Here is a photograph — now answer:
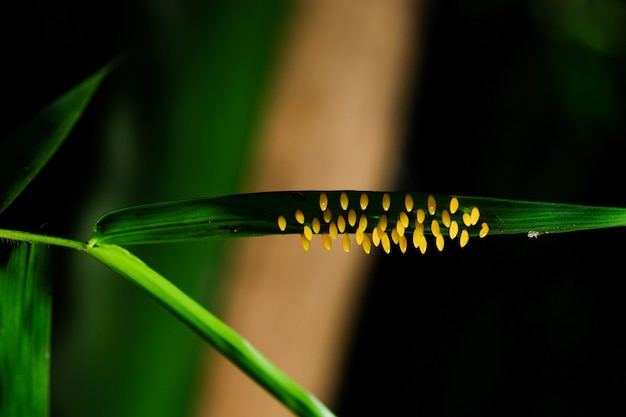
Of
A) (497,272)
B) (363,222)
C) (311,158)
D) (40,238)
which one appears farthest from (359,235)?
(497,272)

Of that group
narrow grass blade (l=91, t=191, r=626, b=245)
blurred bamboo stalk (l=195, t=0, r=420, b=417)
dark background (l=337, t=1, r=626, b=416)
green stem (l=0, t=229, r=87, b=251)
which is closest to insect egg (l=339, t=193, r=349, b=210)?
narrow grass blade (l=91, t=191, r=626, b=245)

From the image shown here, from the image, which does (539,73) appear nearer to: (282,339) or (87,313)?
(282,339)

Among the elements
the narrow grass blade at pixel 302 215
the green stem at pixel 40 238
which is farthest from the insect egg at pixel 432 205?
the green stem at pixel 40 238

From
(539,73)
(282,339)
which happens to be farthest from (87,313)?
(539,73)

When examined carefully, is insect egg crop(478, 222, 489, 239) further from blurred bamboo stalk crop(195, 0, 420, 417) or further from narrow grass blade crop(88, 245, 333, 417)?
blurred bamboo stalk crop(195, 0, 420, 417)

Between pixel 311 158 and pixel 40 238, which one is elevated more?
pixel 311 158

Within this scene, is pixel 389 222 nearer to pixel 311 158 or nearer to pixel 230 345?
pixel 230 345
